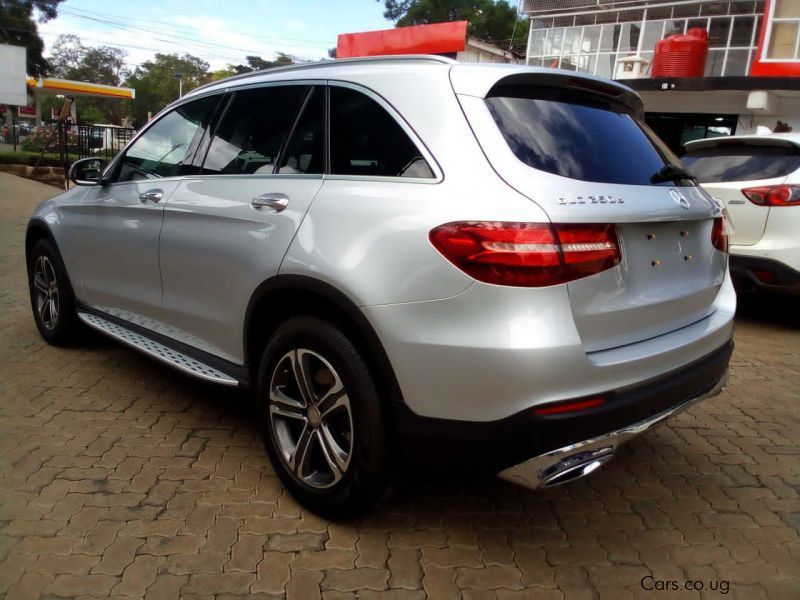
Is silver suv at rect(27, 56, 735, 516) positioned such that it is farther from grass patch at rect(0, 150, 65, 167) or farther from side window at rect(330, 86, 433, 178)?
grass patch at rect(0, 150, 65, 167)

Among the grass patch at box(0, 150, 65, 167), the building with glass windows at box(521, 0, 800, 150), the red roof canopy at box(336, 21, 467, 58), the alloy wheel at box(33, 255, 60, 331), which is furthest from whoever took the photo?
the red roof canopy at box(336, 21, 467, 58)

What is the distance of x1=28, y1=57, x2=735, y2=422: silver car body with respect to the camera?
200cm

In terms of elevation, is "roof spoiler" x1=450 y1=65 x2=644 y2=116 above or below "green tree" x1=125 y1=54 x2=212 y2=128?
below

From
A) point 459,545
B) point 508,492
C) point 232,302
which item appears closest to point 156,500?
point 232,302

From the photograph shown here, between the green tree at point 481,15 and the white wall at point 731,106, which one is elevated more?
the green tree at point 481,15

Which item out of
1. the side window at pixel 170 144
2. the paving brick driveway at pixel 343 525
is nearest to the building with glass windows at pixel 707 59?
the paving brick driveway at pixel 343 525

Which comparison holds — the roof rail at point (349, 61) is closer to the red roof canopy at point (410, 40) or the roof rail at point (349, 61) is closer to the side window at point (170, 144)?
the side window at point (170, 144)

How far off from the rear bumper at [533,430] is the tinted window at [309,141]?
44.8 inches

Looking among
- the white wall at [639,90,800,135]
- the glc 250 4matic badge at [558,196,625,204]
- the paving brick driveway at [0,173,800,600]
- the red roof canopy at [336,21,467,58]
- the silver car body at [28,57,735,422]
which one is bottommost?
the paving brick driveway at [0,173,800,600]

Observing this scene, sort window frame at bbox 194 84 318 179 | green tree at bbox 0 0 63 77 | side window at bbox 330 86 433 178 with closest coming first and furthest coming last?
1. side window at bbox 330 86 433 178
2. window frame at bbox 194 84 318 179
3. green tree at bbox 0 0 63 77

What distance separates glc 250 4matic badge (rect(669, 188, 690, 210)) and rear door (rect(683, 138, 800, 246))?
3258mm

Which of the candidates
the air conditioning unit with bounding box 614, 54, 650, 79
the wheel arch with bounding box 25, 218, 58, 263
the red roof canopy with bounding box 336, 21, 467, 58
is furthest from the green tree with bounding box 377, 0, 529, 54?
the wheel arch with bounding box 25, 218, 58, 263

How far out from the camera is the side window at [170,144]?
11.3 ft

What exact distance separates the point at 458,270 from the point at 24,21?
48.4 meters
